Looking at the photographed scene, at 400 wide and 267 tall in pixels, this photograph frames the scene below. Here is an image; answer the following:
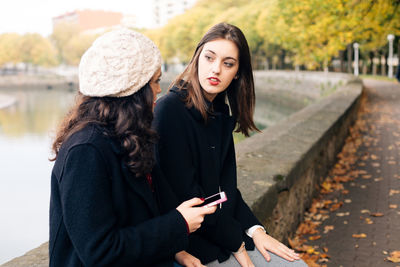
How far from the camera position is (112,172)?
1.29 m

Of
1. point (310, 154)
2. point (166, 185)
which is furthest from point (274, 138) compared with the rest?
point (166, 185)

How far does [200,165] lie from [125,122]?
619 millimetres

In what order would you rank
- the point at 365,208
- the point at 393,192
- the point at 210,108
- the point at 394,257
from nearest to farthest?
the point at 210,108 < the point at 394,257 < the point at 365,208 < the point at 393,192

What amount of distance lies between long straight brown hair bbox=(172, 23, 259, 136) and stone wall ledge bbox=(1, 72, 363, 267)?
832 millimetres

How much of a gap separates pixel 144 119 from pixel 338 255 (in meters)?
3.12

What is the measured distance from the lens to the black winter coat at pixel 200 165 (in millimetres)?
1787

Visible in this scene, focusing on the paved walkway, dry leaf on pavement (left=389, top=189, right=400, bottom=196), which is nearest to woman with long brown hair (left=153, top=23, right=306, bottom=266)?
the paved walkway

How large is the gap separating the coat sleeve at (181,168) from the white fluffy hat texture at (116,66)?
41cm

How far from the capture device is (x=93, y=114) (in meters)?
1.36

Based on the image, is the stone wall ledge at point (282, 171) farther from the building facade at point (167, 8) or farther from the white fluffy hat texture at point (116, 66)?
the building facade at point (167, 8)

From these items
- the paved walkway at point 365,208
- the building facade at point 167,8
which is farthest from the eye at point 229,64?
the building facade at point 167,8

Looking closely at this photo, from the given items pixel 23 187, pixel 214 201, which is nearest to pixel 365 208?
pixel 214 201

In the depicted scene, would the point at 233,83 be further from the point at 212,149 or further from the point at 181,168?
the point at 181,168

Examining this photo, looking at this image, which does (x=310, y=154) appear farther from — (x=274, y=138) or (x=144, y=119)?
(x=144, y=119)
